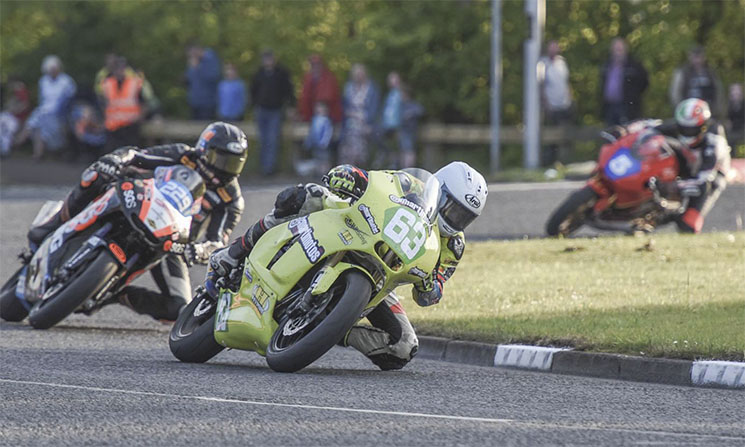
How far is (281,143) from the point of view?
2861cm

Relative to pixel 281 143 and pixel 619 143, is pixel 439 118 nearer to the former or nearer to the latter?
pixel 281 143

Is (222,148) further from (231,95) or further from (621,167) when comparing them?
(231,95)

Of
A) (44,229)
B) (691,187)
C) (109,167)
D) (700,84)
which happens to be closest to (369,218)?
(109,167)

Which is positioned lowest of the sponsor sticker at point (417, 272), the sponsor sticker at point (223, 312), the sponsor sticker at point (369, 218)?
the sponsor sticker at point (223, 312)

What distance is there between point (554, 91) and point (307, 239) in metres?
17.3

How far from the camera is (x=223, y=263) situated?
367 inches

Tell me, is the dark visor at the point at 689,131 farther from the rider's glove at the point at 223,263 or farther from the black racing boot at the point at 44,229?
the rider's glove at the point at 223,263

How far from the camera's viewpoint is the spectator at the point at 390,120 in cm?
2503

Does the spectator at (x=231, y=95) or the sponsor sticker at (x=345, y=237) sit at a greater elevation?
the sponsor sticker at (x=345, y=237)

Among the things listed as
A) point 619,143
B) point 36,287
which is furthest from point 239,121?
point 36,287

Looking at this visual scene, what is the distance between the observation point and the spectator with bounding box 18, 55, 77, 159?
93.7 ft

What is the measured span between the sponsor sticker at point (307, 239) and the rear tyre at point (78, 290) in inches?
84.6

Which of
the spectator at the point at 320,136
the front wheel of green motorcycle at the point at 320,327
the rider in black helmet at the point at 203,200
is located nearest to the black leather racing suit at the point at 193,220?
the rider in black helmet at the point at 203,200

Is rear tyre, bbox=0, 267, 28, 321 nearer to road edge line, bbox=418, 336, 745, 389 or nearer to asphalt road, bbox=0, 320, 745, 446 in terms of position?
asphalt road, bbox=0, 320, 745, 446
